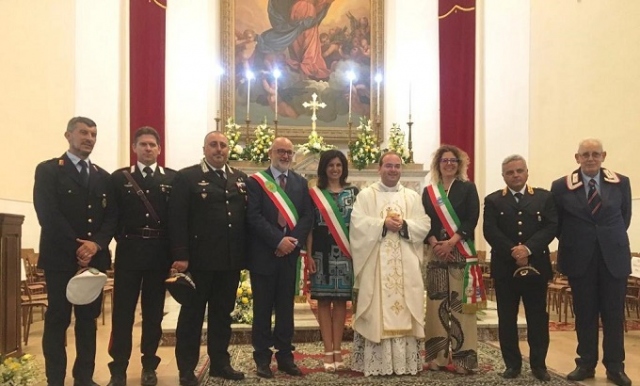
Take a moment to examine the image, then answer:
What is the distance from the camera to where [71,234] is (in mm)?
3957

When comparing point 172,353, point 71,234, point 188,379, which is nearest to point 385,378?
point 188,379

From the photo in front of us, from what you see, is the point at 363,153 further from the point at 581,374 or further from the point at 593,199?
the point at 581,374

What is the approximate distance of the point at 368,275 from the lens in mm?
4562

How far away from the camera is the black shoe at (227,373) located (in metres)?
4.45

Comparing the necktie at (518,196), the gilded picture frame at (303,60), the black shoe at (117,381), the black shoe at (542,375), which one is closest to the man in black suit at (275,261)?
the black shoe at (117,381)

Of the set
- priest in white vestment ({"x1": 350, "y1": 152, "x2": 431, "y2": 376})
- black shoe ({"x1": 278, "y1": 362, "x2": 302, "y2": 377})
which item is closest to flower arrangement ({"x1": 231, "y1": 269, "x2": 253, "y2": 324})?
black shoe ({"x1": 278, "y1": 362, "x2": 302, "y2": 377})

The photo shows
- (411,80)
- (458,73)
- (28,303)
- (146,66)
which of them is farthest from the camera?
(411,80)

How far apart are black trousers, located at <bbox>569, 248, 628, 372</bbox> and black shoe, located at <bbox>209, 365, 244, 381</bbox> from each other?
2.43 m

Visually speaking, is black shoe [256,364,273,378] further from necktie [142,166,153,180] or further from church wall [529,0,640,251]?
church wall [529,0,640,251]

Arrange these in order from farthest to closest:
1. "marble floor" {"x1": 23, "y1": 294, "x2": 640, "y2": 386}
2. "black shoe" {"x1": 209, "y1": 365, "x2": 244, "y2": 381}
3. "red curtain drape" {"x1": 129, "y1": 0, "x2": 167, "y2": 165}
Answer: "red curtain drape" {"x1": 129, "y1": 0, "x2": 167, "y2": 165} < "marble floor" {"x1": 23, "y1": 294, "x2": 640, "y2": 386} < "black shoe" {"x1": 209, "y1": 365, "x2": 244, "y2": 381}

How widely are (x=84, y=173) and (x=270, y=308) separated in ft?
5.17

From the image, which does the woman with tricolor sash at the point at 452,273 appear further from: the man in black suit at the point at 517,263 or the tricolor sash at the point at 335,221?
the tricolor sash at the point at 335,221

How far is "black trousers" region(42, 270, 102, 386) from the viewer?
399cm

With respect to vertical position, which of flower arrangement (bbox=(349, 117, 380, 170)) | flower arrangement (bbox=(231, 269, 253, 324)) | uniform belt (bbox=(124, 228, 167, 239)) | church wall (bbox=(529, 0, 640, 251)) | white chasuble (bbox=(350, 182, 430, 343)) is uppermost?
church wall (bbox=(529, 0, 640, 251))
